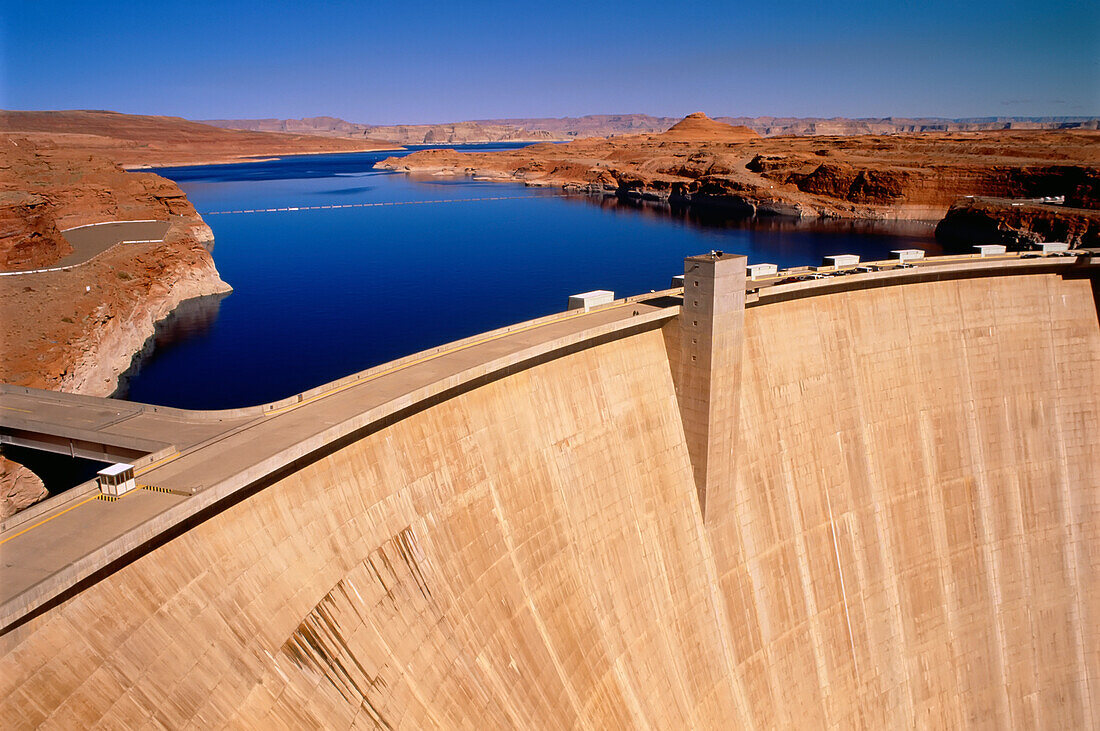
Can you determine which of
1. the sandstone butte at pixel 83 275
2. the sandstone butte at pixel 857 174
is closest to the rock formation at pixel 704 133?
the sandstone butte at pixel 857 174

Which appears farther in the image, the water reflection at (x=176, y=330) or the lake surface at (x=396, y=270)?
the lake surface at (x=396, y=270)

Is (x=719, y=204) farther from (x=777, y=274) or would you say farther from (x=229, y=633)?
(x=229, y=633)

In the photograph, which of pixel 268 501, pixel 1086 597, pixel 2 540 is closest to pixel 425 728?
pixel 268 501

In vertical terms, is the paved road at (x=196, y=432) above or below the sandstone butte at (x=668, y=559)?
above

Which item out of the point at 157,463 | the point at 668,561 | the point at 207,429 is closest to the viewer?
the point at 157,463

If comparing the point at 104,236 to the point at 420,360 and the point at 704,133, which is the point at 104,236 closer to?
the point at 420,360

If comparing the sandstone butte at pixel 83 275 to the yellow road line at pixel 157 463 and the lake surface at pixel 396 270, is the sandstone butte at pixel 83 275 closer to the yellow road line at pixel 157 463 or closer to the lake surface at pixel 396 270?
the lake surface at pixel 396 270

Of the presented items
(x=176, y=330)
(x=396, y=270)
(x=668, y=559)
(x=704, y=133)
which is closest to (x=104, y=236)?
(x=176, y=330)
